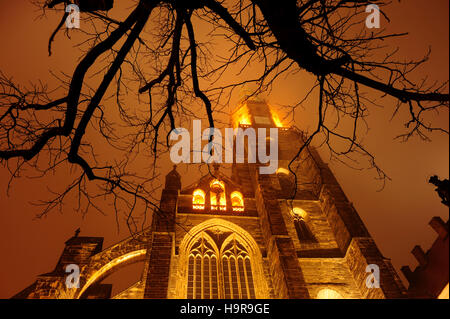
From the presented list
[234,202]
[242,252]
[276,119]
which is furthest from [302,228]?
[276,119]

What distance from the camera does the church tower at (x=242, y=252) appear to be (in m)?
11.6

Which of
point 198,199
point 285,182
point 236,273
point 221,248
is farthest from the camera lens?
point 285,182

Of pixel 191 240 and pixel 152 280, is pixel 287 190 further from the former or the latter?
pixel 152 280

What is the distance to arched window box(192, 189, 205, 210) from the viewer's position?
16.3 metres

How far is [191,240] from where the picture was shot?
14.1 m

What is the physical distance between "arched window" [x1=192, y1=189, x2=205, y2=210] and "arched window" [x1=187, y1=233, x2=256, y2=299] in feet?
6.85

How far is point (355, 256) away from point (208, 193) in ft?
28.1

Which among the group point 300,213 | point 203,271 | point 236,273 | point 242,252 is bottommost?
point 236,273

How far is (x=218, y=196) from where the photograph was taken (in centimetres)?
1727

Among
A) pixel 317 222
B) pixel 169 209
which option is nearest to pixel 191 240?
pixel 169 209

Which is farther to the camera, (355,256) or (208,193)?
(208,193)

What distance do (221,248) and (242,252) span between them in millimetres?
1059

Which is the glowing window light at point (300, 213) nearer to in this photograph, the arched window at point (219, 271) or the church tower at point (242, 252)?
the church tower at point (242, 252)

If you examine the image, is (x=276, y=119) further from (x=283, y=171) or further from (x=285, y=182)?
(x=285, y=182)
